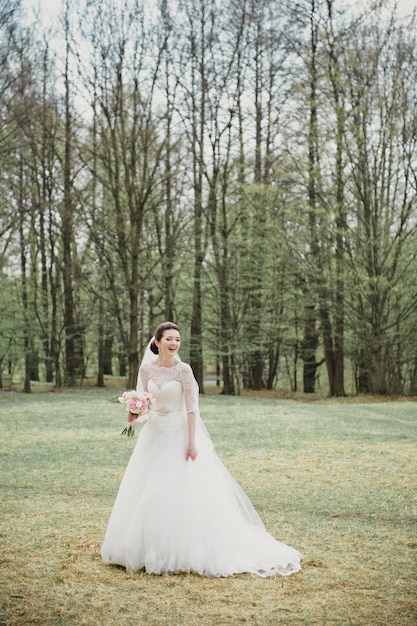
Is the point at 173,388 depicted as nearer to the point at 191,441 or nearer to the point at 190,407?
the point at 190,407

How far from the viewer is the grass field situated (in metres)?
4.74

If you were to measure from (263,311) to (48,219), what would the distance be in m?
9.75

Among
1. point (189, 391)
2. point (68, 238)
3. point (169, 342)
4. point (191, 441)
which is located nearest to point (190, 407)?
point (189, 391)

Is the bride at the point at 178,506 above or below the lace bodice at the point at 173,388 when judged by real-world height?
below

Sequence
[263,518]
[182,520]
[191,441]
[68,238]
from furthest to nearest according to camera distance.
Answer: [68,238], [263,518], [191,441], [182,520]

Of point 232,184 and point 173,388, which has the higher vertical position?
point 232,184

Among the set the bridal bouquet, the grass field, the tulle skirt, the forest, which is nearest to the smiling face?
the bridal bouquet

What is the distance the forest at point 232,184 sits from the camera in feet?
80.8

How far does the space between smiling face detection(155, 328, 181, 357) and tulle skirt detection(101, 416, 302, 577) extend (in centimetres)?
56

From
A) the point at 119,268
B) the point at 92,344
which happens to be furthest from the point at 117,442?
the point at 92,344

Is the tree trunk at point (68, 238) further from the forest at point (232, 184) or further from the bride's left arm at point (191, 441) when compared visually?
the bride's left arm at point (191, 441)

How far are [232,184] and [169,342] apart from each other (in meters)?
24.3

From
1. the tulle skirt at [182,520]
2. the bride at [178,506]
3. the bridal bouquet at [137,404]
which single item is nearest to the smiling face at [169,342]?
the bride at [178,506]

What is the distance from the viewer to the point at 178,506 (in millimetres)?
5699
